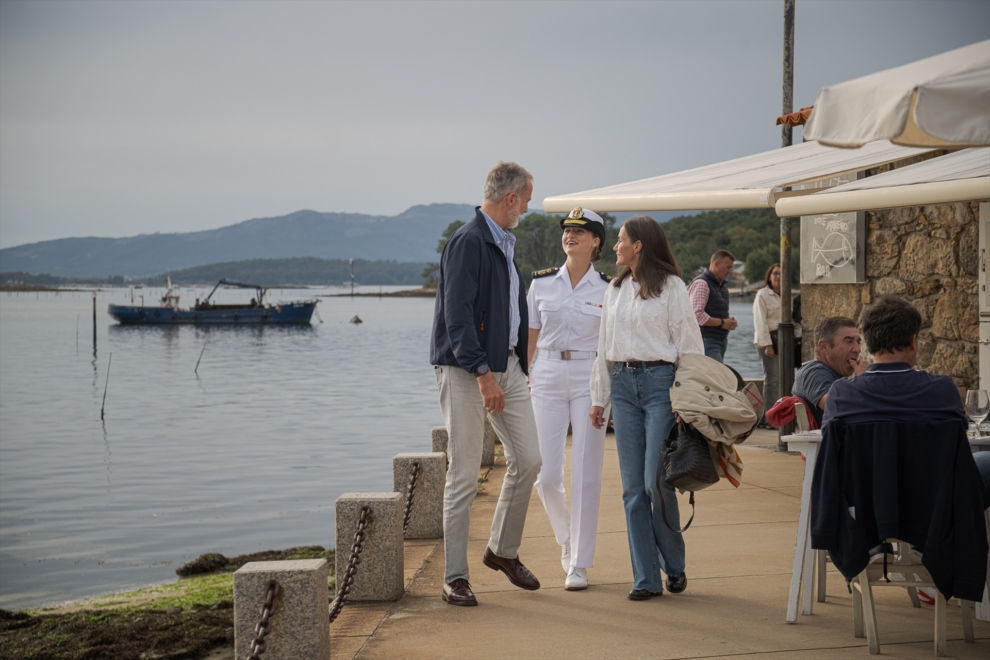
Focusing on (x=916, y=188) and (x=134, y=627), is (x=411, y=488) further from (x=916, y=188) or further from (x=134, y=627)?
(x=916, y=188)

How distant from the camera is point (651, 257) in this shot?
5.22 metres

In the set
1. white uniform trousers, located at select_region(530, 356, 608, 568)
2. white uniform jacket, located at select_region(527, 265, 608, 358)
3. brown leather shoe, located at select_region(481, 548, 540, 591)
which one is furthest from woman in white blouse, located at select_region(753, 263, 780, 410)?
brown leather shoe, located at select_region(481, 548, 540, 591)

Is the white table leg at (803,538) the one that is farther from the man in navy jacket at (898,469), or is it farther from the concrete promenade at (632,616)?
the man in navy jacket at (898,469)

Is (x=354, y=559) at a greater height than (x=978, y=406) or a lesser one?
lesser

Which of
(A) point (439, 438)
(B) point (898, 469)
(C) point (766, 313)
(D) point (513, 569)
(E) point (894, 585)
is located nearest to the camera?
(B) point (898, 469)

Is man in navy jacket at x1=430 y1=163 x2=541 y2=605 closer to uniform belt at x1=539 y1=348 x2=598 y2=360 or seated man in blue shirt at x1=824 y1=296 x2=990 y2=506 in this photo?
uniform belt at x1=539 y1=348 x2=598 y2=360

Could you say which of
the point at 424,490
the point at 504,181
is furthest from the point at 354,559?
the point at 504,181

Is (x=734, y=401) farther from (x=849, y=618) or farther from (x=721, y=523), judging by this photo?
(x=721, y=523)

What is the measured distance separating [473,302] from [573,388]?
85 cm

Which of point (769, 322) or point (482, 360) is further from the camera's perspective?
point (769, 322)

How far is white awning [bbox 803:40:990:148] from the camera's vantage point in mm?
→ 3049

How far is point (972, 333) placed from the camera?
810 cm

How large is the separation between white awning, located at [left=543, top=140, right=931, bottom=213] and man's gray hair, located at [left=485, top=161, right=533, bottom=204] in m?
2.11

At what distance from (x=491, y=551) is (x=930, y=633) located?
2.15m
